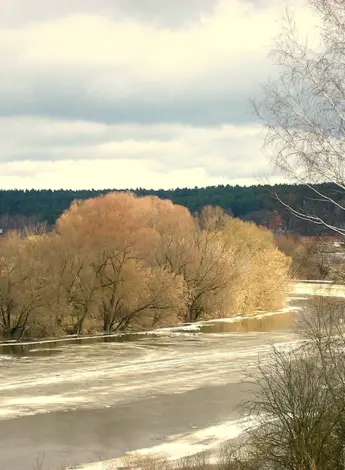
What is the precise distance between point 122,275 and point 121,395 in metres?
17.4

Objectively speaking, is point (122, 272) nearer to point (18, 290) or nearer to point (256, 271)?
point (18, 290)

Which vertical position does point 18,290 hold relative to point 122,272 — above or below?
below

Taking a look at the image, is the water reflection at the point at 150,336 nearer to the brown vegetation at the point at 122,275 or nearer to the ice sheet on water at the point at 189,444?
the brown vegetation at the point at 122,275

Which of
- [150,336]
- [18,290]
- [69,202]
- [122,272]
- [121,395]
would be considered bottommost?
[150,336]

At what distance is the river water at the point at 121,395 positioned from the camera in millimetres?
14734

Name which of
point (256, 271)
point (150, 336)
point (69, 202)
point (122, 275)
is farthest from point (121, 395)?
point (69, 202)

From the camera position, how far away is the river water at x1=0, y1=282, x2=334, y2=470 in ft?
48.3

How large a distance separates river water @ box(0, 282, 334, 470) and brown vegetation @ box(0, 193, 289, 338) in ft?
11.3

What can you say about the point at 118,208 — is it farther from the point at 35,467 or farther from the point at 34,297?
the point at 35,467

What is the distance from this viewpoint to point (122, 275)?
37344 millimetres

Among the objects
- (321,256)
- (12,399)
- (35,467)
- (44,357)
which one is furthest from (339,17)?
(44,357)

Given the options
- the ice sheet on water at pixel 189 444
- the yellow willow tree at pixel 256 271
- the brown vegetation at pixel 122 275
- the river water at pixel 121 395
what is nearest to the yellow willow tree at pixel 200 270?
the brown vegetation at pixel 122 275

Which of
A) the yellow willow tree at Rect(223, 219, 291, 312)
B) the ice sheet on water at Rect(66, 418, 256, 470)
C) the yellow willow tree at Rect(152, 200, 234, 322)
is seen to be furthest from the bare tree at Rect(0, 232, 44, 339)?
the ice sheet on water at Rect(66, 418, 256, 470)

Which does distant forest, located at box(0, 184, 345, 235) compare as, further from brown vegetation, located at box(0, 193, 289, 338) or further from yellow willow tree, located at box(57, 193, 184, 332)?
yellow willow tree, located at box(57, 193, 184, 332)
